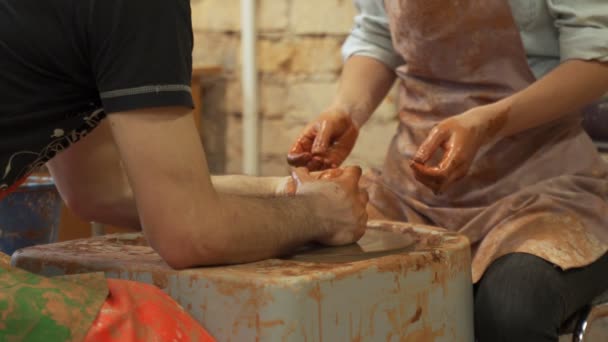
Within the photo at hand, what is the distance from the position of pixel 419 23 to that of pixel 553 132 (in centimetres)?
32

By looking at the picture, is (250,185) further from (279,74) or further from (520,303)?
(279,74)

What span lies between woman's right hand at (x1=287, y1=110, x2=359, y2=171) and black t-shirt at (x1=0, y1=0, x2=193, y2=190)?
1.92 feet

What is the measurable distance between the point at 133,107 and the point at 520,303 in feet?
2.33

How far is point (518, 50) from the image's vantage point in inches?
68.7

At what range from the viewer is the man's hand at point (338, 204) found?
4.65 ft

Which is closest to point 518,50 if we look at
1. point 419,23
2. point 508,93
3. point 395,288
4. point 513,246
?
point 508,93

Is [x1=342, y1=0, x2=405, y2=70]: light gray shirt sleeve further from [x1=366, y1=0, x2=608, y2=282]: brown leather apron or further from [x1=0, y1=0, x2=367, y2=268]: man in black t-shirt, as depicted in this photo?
[x1=0, y1=0, x2=367, y2=268]: man in black t-shirt

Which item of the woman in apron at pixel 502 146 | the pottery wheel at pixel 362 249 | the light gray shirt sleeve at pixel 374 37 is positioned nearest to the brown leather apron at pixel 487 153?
the woman in apron at pixel 502 146

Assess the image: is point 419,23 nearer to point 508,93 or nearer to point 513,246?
point 508,93

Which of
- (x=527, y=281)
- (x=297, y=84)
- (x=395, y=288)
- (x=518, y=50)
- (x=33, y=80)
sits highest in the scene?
(x=33, y=80)

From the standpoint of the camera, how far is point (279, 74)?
3262 mm

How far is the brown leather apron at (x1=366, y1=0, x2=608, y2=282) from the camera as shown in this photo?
165 centimetres

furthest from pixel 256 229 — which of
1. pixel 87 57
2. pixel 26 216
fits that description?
pixel 26 216

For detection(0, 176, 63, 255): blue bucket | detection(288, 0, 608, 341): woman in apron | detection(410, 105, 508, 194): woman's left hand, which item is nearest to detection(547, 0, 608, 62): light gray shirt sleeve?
detection(288, 0, 608, 341): woman in apron
